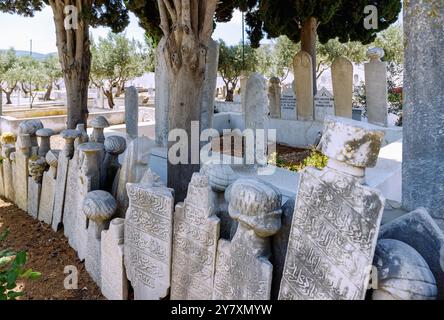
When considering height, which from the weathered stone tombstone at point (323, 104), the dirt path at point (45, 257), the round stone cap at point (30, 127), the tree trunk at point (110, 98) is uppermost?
the tree trunk at point (110, 98)

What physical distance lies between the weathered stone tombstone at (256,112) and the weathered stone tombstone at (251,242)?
401 cm

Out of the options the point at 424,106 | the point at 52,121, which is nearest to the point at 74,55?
the point at 424,106

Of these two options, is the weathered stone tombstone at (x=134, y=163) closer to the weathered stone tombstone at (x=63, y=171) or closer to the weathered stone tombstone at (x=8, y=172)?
the weathered stone tombstone at (x=63, y=171)

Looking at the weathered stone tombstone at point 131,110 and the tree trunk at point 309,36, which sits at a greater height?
the tree trunk at point 309,36

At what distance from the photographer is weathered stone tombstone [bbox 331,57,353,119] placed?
30.1ft

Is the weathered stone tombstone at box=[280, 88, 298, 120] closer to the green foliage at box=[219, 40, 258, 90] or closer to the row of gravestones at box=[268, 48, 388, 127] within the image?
the row of gravestones at box=[268, 48, 388, 127]

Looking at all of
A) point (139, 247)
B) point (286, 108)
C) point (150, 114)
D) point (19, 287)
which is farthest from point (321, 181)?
point (150, 114)

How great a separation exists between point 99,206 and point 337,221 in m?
2.04

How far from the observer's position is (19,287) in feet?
10.7

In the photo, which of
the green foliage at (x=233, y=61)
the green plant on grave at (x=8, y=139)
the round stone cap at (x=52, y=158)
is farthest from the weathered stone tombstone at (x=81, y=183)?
the green foliage at (x=233, y=61)

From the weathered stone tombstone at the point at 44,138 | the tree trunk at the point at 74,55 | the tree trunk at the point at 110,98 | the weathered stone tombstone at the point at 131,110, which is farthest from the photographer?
the tree trunk at the point at 110,98

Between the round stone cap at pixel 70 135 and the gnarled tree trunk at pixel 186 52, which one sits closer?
the gnarled tree trunk at pixel 186 52

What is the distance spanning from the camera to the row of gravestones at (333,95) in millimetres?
8367

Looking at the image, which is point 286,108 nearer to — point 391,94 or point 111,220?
point 391,94
